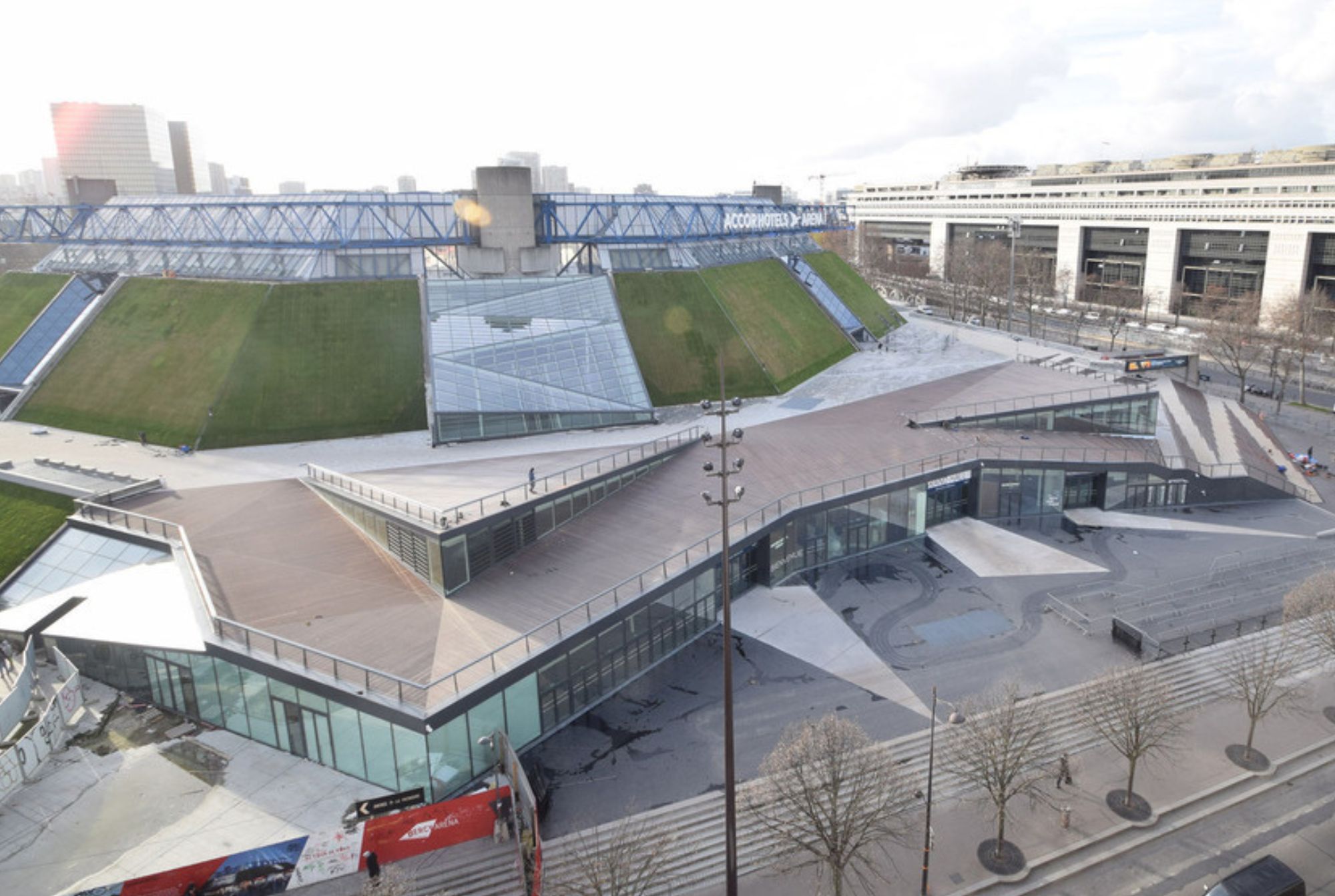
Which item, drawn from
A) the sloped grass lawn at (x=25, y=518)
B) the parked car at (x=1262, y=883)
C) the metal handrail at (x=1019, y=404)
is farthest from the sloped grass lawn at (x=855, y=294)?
the sloped grass lawn at (x=25, y=518)

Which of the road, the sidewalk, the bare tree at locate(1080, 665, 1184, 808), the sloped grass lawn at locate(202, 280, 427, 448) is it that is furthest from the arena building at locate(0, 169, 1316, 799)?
the road

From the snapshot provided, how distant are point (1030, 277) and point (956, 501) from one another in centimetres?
6593

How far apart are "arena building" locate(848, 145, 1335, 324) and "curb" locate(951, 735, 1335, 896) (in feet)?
276

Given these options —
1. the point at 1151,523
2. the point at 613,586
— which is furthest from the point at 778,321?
the point at 613,586

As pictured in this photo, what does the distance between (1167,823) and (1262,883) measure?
147 inches

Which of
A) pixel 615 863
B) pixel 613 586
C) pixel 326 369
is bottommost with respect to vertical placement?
pixel 615 863

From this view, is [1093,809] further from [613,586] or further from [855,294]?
[855,294]

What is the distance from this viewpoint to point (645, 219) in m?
64.7

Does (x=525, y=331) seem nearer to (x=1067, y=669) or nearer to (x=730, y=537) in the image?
(x=730, y=537)

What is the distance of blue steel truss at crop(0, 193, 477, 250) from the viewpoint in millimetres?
56531

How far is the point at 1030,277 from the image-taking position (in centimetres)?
9725

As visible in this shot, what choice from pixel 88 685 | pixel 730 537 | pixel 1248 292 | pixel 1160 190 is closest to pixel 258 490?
pixel 88 685

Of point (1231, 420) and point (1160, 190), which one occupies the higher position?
→ point (1160, 190)

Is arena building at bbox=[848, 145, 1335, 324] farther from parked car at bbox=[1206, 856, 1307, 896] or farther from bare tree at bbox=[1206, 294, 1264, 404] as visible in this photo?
parked car at bbox=[1206, 856, 1307, 896]
